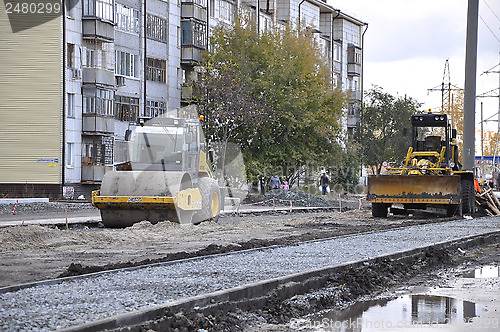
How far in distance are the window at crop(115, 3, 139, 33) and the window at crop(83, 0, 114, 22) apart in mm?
1513

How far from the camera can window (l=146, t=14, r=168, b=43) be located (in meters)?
49.0

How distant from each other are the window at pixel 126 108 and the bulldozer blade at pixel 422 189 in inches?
899

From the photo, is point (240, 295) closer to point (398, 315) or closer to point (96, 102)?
point (398, 315)

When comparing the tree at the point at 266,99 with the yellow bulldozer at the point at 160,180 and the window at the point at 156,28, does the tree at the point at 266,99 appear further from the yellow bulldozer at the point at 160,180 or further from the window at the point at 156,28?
the yellow bulldozer at the point at 160,180

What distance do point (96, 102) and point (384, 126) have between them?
37.6 metres

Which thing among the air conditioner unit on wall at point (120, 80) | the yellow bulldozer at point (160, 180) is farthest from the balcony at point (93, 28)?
the yellow bulldozer at point (160, 180)

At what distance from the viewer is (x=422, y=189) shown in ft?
90.9

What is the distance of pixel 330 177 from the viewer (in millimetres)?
66188

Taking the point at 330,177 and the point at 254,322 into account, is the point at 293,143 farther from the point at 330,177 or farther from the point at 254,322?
the point at 254,322

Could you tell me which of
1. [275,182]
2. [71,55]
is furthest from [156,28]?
[275,182]

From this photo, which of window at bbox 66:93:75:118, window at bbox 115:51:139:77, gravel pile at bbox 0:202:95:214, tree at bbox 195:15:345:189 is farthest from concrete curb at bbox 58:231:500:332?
window at bbox 115:51:139:77

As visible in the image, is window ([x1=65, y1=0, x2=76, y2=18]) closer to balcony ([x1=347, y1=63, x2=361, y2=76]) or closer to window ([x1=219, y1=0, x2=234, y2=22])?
window ([x1=219, y1=0, x2=234, y2=22])

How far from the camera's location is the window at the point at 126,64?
153 feet

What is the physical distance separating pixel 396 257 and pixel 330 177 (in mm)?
52550
